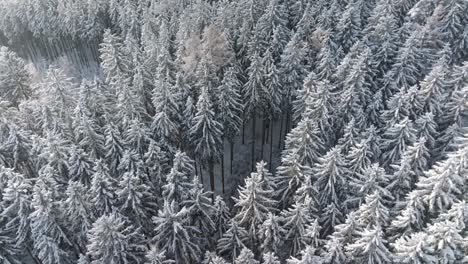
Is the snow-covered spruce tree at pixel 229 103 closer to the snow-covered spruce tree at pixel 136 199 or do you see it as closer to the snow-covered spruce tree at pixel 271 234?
the snow-covered spruce tree at pixel 136 199

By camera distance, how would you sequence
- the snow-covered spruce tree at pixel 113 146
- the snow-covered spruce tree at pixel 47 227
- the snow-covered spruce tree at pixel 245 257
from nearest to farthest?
the snow-covered spruce tree at pixel 245 257, the snow-covered spruce tree at pixel 47 227, the snow-covered spruce tree at pixel 113 146

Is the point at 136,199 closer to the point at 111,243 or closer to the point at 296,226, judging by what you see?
the point at 111,243

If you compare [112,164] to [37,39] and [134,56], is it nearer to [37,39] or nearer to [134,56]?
[134,56]

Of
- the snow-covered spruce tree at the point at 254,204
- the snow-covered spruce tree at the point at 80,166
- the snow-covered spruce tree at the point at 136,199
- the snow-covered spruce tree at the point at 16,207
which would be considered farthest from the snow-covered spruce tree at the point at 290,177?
the snow-covered spruce tree at the point at 16,207

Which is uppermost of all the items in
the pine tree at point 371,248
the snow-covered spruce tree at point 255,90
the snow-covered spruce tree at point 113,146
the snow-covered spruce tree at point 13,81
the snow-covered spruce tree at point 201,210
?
the snow-covered spruce tree at point 13,81

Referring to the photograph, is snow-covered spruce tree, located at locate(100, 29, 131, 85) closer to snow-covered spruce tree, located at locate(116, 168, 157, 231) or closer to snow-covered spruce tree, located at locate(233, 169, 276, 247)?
snow-covered spruce tree, located at locate(116, 168, 157, 231)

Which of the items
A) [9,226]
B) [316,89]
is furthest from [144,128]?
[316,89]

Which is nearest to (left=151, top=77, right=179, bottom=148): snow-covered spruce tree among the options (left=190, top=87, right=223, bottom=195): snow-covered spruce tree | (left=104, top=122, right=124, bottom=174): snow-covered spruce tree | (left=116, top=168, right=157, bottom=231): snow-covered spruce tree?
(left=190, top=87, right=223, bottom=195): snow-covered spruce tree

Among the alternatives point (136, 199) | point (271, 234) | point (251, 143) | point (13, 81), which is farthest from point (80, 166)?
point (251, 143)
